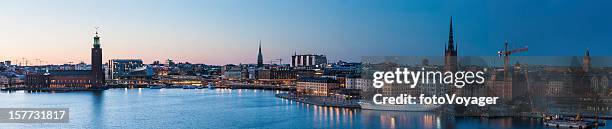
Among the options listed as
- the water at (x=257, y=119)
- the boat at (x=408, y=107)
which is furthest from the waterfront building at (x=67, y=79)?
the boat at (x=408, y=107)

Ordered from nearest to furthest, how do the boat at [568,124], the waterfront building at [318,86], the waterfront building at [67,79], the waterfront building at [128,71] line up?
the boat at [568,124] < the waterfront building at [318,86] < the waterfront building at [67,79] < the waterfront building at [128,71]

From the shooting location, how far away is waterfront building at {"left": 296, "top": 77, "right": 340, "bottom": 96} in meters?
17.4

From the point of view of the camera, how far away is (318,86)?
17812 millimetres

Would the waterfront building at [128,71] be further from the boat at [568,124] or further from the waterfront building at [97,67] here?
the boat at [568,124]

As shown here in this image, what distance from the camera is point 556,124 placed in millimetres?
9180

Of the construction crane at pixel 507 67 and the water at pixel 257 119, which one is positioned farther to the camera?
the construction crane at pixel 507 67

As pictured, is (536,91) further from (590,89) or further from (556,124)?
(556,124)

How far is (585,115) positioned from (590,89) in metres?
3.15

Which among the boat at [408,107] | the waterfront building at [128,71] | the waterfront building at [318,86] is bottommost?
the boat at [408,107]

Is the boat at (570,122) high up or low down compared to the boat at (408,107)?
down

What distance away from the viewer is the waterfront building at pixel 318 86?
1742 centimetres

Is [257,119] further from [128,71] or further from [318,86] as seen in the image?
[128,71]

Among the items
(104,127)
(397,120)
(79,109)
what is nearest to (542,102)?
(397,120)

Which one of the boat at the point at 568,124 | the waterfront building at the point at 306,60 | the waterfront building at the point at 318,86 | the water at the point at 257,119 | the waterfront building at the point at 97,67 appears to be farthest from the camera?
the waterfront building at the point at 306,60
